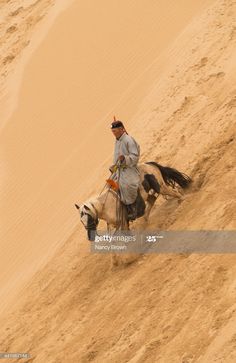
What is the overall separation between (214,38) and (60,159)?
3251 mm

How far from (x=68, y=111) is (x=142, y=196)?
16.7ft

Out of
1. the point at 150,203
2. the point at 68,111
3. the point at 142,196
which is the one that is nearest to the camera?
the point at 142,196

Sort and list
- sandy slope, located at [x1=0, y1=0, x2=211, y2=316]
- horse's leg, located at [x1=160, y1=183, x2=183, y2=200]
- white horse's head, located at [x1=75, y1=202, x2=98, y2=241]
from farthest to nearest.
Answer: sandy slope, located at [x1=0, y1=0, x2=211, y2=316]
horse's leg, located at [x1=160, y1=183, x2=183, y2=200]
white horse's head, located at [x1=75, y1=202, x2=98, y2=241]

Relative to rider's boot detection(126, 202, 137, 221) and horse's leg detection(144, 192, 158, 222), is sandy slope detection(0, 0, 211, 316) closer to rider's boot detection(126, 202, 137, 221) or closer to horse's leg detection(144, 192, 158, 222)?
horse's leg detection(144, 192, 158, 222)

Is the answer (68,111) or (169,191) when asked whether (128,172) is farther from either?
(68,111)

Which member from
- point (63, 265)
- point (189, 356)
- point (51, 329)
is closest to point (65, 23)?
point (63, 265)

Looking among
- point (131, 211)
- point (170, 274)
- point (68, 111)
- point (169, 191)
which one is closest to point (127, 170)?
point (131, 211)

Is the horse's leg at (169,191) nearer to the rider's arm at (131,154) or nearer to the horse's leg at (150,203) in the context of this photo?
the horse's leg at (150,203)

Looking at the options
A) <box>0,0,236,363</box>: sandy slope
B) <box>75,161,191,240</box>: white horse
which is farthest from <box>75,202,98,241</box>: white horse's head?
<box>0,0,236,363</box>: sandy slope

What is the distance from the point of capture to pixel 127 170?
11438 mm

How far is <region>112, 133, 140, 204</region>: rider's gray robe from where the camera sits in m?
11.4

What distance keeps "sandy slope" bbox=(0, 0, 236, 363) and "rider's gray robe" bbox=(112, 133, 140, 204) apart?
636 millimetres

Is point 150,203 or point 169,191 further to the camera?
point 150,203

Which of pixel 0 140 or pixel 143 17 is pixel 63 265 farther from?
pixel 143 17
